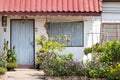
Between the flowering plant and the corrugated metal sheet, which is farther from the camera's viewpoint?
the corrugated metal sheet

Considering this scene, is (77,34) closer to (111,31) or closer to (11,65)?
(111,31)

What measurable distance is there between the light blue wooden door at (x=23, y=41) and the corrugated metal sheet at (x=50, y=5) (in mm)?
1049

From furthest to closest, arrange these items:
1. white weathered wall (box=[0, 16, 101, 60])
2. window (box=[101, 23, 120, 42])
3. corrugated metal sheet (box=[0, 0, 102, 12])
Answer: window (box=[101, 23, 120, 42])
white weathered wall (box=[0, 16, 101, 60])
corrugated metal sheet (box=[0, 0, 102, 12])

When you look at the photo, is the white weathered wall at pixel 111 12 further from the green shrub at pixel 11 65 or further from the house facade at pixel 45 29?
the green shrub at pixel 11 65

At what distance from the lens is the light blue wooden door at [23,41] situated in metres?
20.0

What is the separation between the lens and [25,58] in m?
20.0

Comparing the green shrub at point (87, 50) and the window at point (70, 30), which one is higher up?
the window at point (70, 30)

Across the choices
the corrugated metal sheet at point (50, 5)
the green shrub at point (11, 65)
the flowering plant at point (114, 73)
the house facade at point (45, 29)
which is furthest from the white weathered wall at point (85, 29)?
the flowering plant at point (114, 73)

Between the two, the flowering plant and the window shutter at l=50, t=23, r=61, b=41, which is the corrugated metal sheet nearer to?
the window shutter at l=50, t=23, r=61, b=41

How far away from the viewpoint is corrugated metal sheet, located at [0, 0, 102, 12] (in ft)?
62.8

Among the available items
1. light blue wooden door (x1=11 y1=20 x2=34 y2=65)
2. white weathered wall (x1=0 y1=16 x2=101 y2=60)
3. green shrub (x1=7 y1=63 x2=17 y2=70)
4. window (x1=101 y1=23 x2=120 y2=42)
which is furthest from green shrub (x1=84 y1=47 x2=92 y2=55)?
green shrub (x1=7 y1=63 x2=17 y2=70)

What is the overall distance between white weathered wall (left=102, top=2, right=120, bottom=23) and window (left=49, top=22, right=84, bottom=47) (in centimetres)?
135

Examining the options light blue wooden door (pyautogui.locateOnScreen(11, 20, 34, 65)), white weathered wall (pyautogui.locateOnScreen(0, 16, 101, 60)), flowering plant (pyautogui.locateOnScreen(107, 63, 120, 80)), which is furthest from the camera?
light blue wooden door (pyautogui.locateOnScreen(11, 20, 34, 65))

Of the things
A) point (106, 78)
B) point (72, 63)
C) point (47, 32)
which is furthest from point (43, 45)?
point (106, 78)
